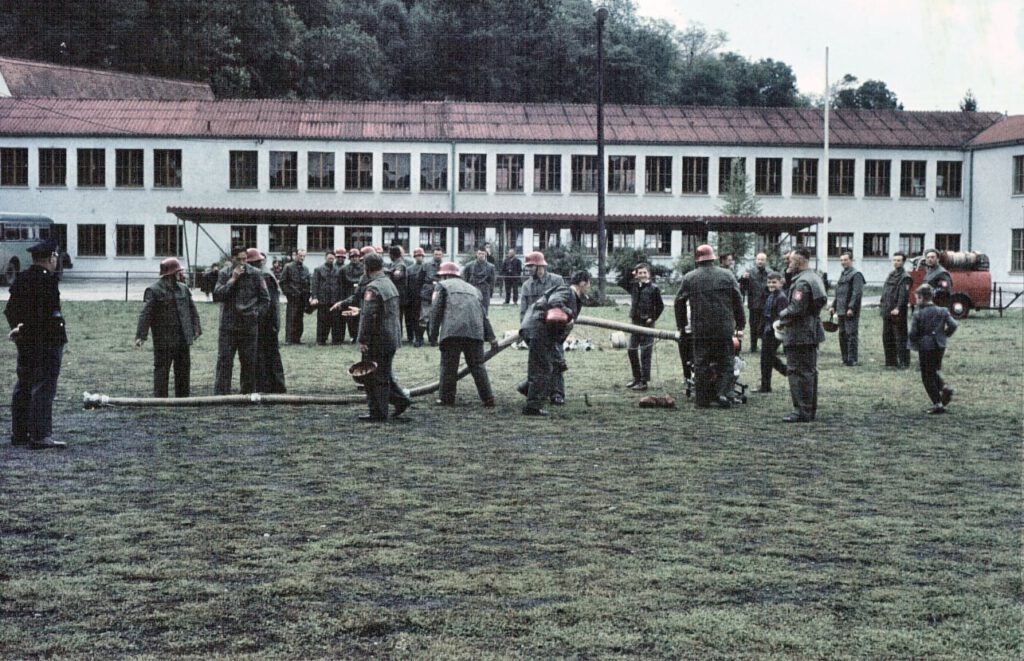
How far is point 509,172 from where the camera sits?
61875mm

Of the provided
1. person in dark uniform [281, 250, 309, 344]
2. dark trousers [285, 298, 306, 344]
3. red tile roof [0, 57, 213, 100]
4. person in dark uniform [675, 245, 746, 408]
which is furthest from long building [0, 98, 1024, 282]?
person in dark uniform [675, 245, 746, 408]

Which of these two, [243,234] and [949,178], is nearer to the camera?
[243,234]

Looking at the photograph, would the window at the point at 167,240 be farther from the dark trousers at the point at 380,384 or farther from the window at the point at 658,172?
the dark trousers at the point at 380,384

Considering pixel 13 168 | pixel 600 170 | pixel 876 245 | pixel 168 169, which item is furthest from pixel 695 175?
pixel 13 168

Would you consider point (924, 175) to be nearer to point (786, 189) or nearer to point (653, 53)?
point (786, 189)

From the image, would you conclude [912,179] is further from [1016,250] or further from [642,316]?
[642,316]

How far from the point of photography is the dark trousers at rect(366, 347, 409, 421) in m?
13.5

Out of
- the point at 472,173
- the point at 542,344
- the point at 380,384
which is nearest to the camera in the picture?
the point at 380,384

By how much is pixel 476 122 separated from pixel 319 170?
8.04m

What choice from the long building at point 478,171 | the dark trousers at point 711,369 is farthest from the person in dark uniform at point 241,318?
the long building at point 478,171

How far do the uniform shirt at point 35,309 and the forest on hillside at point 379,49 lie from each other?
70490 mm

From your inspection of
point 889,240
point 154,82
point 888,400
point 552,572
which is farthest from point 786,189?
point 552,572

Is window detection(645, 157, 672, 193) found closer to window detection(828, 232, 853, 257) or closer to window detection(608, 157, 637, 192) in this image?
window detection(608, 157, 637, 192)

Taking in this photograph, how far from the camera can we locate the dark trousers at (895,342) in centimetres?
A: 2072
